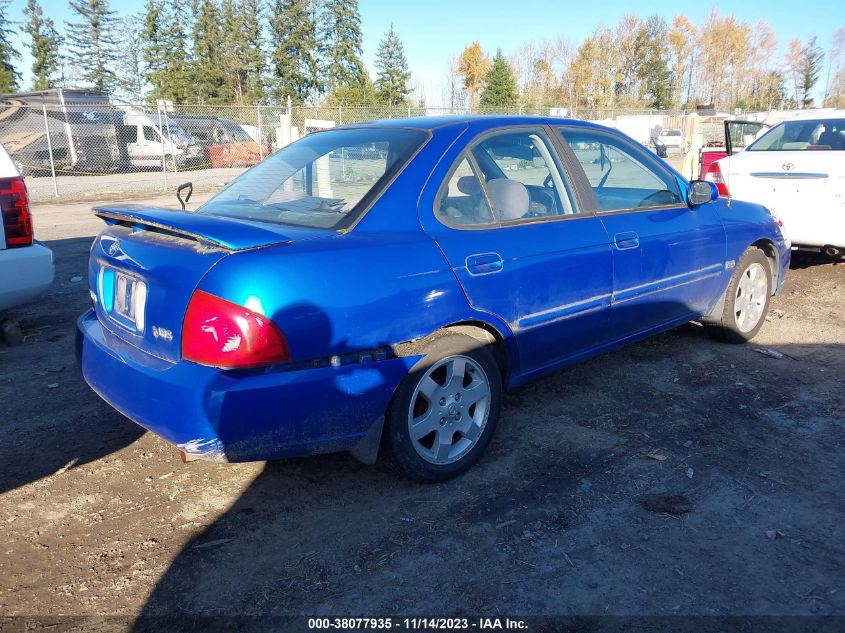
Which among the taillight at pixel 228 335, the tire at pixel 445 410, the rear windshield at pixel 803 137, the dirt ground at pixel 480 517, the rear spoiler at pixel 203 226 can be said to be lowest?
the dirt ground at pixel 480 517

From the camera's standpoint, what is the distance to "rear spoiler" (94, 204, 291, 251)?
2570 mm

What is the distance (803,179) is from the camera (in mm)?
6734

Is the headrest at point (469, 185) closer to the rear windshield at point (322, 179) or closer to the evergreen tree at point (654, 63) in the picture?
the rear windshield at point (322, 179)

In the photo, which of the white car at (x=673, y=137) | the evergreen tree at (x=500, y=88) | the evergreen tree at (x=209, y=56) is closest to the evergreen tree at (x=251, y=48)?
the evergreen tree at (x=209, y=56)

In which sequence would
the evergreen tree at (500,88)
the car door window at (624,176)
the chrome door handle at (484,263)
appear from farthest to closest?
the evergreen tree at (500,88) < the car door window at (624,176) < the chrome door handle at (484,263)

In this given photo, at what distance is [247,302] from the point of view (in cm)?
242

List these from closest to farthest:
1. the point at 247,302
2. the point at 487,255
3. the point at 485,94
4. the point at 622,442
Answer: the point at 247,302
the point at 487,255
the point at 622,442
the point at 485,94

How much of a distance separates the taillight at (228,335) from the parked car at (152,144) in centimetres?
2054

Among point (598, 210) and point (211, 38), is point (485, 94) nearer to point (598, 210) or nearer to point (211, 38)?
point (211, 38)

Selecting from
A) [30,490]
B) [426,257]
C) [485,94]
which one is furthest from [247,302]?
[485,94]

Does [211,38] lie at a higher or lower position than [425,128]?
higher

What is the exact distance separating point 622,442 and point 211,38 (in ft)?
209

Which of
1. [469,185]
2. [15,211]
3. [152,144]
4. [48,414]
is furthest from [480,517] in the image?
[152,144]

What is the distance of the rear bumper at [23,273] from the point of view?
462 cm
